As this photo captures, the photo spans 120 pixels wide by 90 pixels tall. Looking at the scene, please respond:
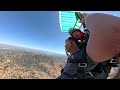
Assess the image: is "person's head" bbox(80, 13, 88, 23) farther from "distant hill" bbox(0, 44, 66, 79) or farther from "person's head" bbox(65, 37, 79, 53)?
"distant hill" bbox(0, 44, 66, 79)

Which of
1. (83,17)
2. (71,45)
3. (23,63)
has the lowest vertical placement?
(23,63)

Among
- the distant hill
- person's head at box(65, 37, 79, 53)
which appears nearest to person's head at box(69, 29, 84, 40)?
person's head at box(65, 37, 79, 53)

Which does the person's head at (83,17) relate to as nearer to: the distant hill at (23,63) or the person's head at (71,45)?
the person's head at (71,45)

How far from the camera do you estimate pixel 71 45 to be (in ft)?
3.20

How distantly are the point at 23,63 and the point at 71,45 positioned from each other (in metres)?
6.90

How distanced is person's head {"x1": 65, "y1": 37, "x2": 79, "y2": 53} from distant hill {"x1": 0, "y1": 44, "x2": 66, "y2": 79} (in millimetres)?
89

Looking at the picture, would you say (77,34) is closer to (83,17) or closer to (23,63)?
(83,17)

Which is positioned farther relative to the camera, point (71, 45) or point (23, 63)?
point (23, 63)

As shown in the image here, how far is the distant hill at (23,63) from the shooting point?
58.0 inches

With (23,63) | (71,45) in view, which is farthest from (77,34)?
(23,63)

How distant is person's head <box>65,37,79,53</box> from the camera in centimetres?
97

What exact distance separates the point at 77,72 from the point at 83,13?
0.28 m

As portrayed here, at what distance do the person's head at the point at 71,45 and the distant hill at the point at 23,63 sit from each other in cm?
9
